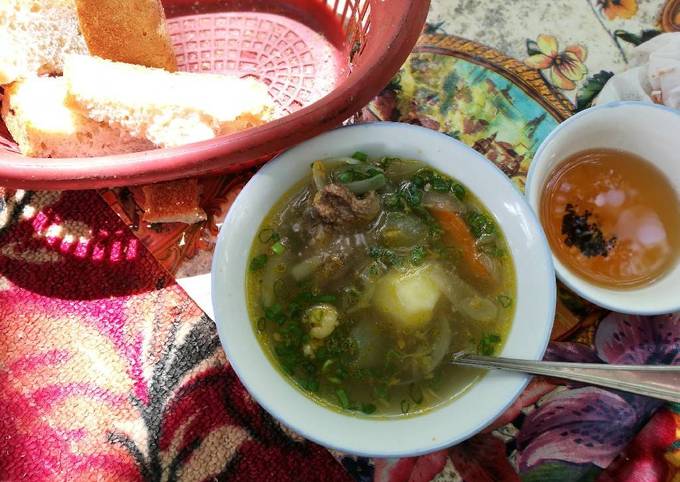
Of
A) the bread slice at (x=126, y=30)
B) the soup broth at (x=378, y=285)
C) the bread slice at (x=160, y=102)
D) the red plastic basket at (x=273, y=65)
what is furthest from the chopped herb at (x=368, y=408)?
the bread slice at (x=126, y=30)

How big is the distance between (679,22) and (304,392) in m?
1.38

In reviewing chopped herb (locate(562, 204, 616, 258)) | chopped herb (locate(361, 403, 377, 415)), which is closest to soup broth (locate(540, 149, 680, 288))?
chopped herb (locate(562, 204, 616, 258))

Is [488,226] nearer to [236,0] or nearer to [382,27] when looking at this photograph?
[382,27]

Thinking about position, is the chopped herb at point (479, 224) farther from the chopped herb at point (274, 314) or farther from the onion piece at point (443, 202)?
the chopped herb at point (274, 314)

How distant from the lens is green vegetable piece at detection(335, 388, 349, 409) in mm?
1092

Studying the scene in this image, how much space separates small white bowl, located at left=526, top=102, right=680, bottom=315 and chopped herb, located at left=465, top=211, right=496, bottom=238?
0.11 metres

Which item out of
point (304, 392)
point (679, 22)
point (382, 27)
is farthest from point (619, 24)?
point (304, 392)

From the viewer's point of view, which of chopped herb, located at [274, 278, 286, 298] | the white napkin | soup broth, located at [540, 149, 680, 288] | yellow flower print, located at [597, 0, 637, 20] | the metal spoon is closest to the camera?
the metal spoon

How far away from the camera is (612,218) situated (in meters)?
1.31

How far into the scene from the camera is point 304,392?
109 centimetres

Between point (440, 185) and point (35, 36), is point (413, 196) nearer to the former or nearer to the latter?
point (440, 185)

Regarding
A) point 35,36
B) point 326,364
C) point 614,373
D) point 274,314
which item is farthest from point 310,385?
point 35,36

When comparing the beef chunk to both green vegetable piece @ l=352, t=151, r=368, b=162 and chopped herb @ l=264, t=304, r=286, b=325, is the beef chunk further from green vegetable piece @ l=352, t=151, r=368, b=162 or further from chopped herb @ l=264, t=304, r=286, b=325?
chopped herb @ l=264, t=304, r=286, b=325

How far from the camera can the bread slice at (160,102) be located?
1.22 meters
